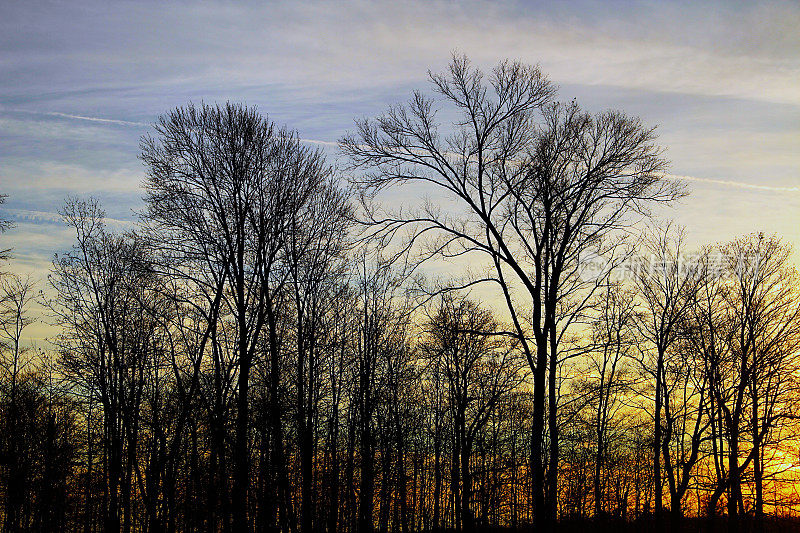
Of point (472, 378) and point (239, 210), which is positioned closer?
point (239, 210)

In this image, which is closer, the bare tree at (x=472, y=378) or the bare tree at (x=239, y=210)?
the bare tree at (x=239, y=210)

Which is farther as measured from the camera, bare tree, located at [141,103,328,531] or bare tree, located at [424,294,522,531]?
bare tree, located at [424,294,522,531]

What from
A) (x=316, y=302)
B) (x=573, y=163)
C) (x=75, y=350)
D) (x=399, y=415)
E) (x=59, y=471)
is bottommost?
(x=59, y=471)

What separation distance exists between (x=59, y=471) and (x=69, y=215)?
628 inches

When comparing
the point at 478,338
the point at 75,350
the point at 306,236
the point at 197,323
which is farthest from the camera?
the point at 478,338

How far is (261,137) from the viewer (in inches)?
797

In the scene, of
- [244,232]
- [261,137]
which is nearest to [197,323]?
[244,232]

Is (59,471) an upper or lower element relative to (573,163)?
lower

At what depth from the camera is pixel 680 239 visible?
29.1 metres

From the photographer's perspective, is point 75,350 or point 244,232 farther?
point 75,350

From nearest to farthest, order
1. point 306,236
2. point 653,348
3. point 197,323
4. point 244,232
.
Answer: point 244,232, point 306,236, point 197,323, point 653,348

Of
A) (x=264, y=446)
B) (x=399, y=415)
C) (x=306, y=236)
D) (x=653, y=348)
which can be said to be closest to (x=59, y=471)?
(x=264, y=446)

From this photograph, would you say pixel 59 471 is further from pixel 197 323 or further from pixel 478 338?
pixel 478 338

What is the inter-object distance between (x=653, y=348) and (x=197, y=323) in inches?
805
